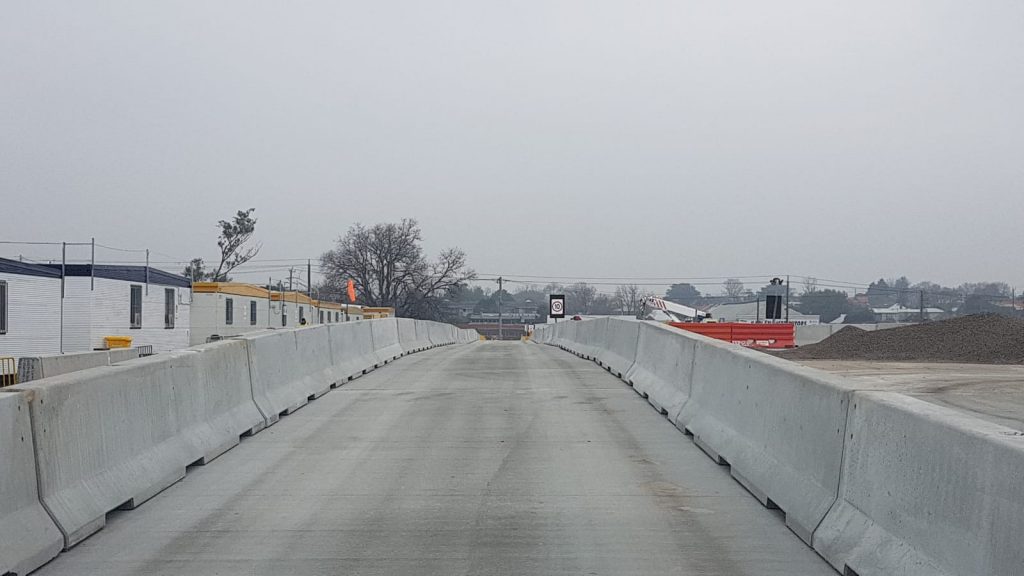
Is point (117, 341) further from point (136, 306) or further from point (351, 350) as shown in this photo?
point (351, 350)

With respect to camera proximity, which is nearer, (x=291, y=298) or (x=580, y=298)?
(x=291, y=298)

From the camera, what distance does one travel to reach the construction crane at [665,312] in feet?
181

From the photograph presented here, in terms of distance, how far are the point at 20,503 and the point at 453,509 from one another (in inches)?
113

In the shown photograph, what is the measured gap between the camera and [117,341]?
33844mm

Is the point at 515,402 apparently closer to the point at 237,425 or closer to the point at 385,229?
the point at 237,425

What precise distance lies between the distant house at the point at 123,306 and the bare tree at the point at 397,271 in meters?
53.4

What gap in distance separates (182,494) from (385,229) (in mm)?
90252

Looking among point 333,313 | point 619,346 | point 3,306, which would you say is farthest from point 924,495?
point 333,313

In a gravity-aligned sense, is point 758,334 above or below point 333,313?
above

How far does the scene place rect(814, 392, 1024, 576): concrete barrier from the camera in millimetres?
4117

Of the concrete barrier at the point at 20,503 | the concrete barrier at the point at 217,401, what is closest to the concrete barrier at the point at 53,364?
the concrete barrier at the point at 217,401

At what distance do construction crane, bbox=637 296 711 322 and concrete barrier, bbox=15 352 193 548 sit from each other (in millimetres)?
44719

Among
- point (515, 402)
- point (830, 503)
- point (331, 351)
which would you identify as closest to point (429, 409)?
point (515, 402)

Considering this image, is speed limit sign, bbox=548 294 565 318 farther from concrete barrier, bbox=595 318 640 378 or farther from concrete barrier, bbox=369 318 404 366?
concrete barrier, bbox=595 318 640 378
